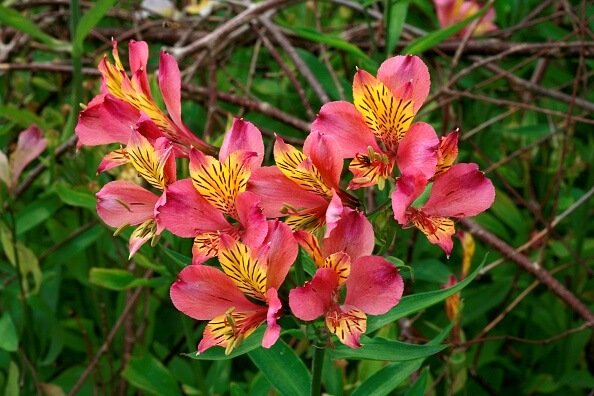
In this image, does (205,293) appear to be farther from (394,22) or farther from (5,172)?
(394,22)

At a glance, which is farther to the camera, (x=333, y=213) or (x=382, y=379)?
(x=382, y=379)

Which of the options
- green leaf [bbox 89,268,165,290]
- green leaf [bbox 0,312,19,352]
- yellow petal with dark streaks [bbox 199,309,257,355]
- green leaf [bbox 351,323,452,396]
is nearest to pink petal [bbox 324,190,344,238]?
yellow petal with dark streaks [bbox 199,309,257,355]

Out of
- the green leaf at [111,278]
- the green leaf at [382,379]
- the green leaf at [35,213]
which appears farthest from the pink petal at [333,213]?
the green leaf at [35,213]

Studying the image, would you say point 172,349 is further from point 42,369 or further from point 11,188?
point 11,188

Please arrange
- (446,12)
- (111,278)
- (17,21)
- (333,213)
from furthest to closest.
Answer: (446,12)
(17,21)
(111,278)
(333,213)

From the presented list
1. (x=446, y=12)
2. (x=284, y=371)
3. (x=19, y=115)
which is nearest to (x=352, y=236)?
(x=284, y=371)

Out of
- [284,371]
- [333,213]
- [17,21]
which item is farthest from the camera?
[17,21]
